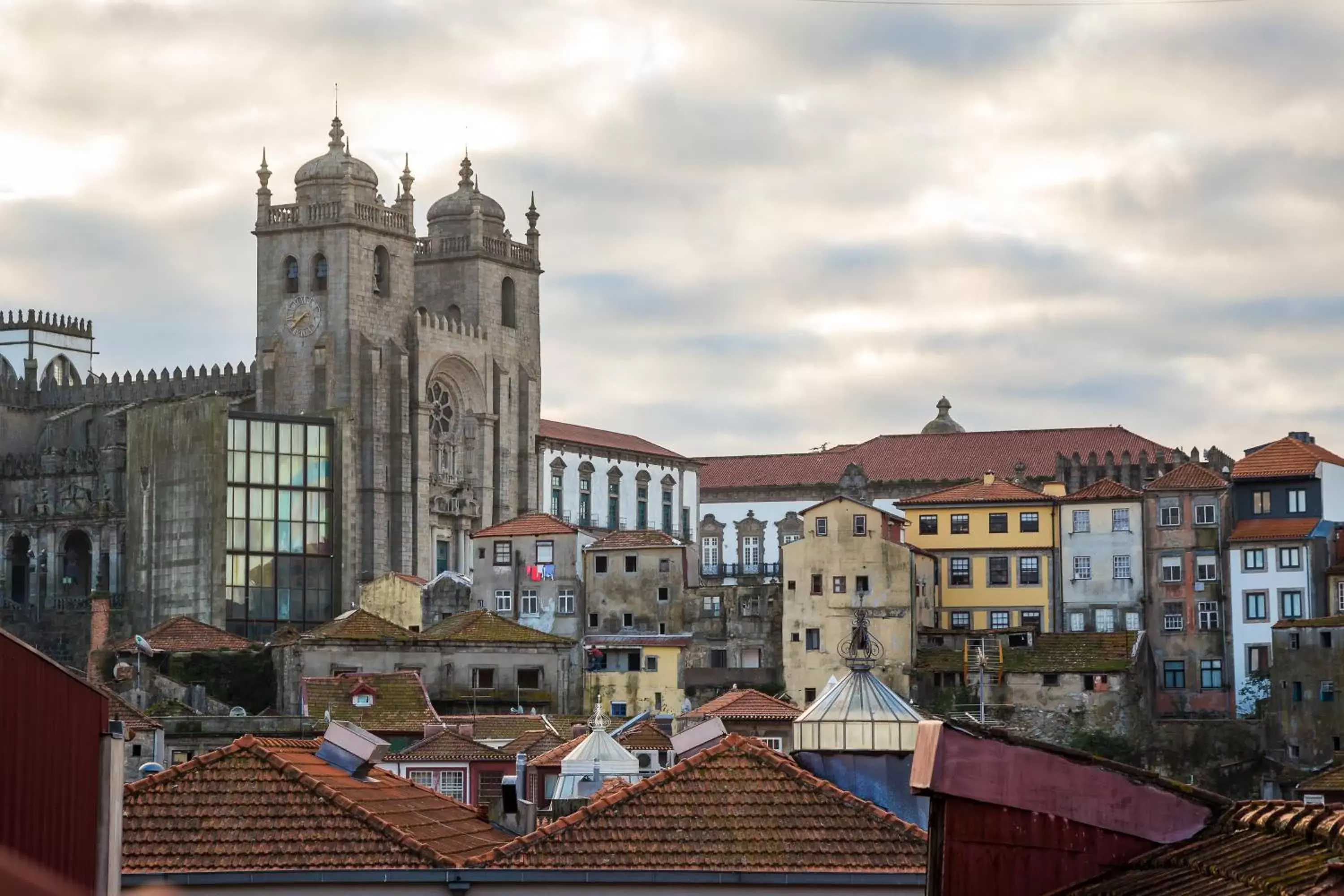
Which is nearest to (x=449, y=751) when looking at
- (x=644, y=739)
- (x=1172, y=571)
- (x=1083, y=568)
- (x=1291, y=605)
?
(x=644, y=739)

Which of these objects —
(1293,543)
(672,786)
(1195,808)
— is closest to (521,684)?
(1293,543)

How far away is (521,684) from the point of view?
94.9 m

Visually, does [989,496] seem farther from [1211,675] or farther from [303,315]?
[303,315]

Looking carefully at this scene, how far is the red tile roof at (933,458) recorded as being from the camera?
436ft

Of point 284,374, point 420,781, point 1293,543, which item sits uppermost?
point 284,374

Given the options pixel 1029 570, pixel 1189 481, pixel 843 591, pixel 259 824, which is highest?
pixel 1189 481

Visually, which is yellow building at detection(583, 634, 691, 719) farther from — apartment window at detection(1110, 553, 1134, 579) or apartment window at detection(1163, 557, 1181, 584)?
apartment window at detection(1163, 557, 1181, 584)

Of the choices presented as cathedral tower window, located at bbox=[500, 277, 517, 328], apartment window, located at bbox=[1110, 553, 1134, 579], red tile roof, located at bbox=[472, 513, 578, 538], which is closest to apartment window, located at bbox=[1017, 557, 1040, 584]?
apartment window, located at bbox=[1110, 553, 1134, 579]

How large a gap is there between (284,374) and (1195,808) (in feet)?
349

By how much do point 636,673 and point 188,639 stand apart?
16246mm

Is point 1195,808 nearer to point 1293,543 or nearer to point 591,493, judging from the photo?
point 1293,543

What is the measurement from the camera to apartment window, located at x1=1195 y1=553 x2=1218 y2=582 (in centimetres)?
9819

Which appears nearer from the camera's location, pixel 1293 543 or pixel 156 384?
pixel 1293 543

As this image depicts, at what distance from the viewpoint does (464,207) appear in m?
136
